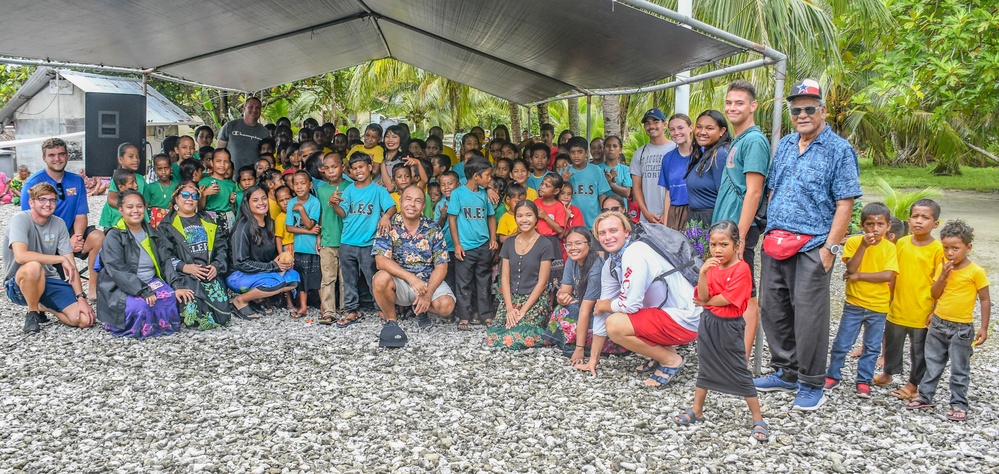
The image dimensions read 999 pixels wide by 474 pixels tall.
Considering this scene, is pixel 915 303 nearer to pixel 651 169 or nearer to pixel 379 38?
pixel 651 169

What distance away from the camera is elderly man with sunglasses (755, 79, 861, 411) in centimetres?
400

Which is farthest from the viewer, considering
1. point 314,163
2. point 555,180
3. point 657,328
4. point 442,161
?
point 442,161

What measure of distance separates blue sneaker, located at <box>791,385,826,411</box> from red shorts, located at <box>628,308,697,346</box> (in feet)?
2.40

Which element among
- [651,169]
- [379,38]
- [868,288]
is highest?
[379,38]

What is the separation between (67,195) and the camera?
6527 millimetres

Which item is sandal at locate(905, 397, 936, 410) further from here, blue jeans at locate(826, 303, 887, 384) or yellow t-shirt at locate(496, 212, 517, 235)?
yellow t-shirt at locate(496, 212, 517, 235)

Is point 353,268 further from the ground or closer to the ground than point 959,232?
closer to the ground

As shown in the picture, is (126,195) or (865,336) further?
(126,195)

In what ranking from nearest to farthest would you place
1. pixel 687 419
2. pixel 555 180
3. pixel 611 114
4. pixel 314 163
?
1. pixel 687 419
2. pixel 555 180
3. pixel 314 163
4. pixel 611 114

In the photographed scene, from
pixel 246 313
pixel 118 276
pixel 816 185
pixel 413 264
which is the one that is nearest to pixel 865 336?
pixel 816 185

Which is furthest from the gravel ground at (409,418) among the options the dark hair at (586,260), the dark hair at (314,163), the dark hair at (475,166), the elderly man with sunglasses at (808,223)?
the dark hair at (314,163)

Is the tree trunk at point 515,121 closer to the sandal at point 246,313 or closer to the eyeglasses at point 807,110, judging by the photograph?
the sandal at point 246,313

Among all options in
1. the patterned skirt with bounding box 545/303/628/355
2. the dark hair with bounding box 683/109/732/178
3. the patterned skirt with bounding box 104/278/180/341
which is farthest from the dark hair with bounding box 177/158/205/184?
the dark hair with bounding box 683/109/732/178

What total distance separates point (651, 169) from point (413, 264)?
2270mm
